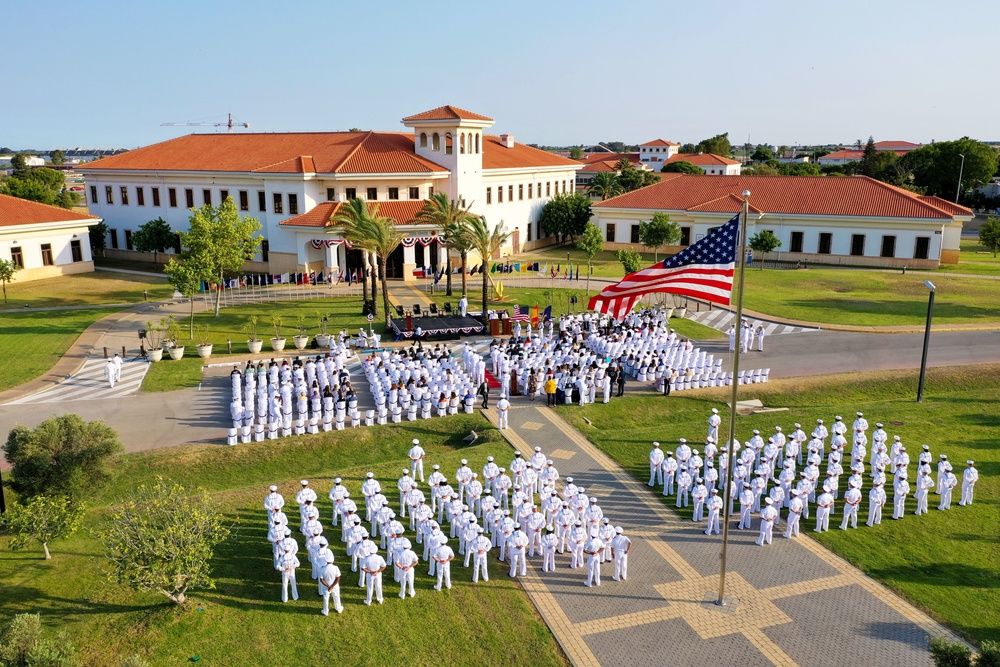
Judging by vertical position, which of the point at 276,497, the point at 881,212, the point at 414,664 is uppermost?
the point at 881,212

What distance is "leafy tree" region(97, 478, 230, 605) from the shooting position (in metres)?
14.1

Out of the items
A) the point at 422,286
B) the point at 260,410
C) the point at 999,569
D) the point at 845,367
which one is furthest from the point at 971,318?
the point at 260,410

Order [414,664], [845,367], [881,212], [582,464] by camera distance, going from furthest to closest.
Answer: [881,212]
[845,367]
[582,464]
[414,664]

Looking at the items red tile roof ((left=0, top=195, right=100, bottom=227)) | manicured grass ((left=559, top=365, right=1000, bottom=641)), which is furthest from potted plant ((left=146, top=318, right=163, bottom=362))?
red tile roof ((left=0, top=195, right=100, bottom=227))

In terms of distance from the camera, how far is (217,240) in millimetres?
37500

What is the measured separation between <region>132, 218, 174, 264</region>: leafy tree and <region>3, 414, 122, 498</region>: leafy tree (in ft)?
138

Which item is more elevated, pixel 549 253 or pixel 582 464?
pixel 549 253

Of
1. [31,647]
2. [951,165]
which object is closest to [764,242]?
[951,165]

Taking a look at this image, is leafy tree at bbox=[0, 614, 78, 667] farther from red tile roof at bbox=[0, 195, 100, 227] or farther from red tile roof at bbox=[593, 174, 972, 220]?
red tile roof at bbox=[593, 174, 972, 220]

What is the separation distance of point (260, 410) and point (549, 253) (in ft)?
143

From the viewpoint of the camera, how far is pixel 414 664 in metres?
13.3

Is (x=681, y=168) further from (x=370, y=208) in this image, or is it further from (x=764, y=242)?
(x=370, y=208)

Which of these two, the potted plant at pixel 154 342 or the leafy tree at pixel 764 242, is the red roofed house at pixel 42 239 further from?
the leafy tree at pixel 764 242

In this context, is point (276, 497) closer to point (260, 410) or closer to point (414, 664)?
point (414, 664)
